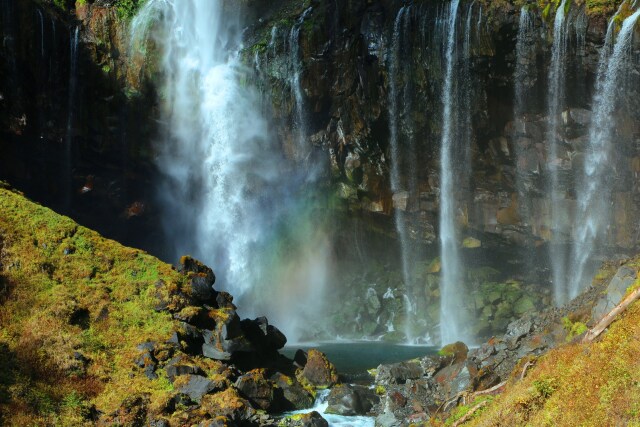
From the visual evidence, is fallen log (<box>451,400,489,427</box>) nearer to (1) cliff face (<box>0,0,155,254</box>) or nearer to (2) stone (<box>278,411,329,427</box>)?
(2) stone (<box>278,411,329,427</box>)

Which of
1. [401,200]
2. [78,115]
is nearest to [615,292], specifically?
[401,200]

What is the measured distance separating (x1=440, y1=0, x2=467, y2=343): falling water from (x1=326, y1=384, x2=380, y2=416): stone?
14.4 m

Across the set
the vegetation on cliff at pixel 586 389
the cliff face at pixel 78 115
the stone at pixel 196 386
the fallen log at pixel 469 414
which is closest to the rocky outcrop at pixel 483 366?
the fallen log at pixel 469 414

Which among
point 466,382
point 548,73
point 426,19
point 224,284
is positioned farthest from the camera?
point 224,284

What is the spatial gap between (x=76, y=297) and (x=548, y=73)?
2402 cm

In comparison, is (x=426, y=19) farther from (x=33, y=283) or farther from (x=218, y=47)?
(x=33, y=283)

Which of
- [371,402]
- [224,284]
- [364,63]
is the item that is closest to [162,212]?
[224,284]

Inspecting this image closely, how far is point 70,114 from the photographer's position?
32406 mm

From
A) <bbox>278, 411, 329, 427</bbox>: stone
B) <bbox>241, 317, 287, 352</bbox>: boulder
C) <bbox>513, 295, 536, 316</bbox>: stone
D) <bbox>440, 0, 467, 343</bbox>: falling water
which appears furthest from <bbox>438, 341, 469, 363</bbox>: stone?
<bbox>513, 295, 536, 316</bbox>: stone

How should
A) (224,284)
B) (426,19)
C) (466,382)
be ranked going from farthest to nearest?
1. (224,284)
2. (426,19)
3. (466,382)

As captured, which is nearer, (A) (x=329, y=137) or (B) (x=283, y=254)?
(A) (x=329, y=137)

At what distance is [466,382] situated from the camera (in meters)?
16.9

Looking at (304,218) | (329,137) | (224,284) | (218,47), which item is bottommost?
(224,284)

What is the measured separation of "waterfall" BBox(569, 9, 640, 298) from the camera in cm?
2706
